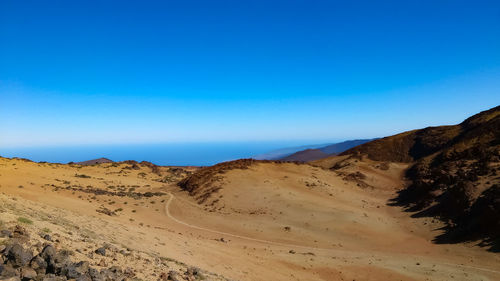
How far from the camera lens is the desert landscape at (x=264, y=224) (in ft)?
32.8

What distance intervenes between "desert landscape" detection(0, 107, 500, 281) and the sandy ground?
125 mm

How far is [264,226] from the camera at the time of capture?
25.5m

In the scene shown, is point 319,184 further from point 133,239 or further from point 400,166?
point 133,239

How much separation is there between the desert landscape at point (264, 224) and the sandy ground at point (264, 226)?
0.12 meters

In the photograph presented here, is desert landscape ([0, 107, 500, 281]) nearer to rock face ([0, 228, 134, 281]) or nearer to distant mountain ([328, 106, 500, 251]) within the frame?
rock face ([0, 228, 134, 281])

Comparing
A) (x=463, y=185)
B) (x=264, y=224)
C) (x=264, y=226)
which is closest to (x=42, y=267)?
(x=264, y=226)

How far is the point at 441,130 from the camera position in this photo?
60406 millimetres

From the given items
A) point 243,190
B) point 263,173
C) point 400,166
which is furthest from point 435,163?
point 243,190

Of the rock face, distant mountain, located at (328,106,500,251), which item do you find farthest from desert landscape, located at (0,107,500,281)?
distant mountain, located at (328,106,500,251)

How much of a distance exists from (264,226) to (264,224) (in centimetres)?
52

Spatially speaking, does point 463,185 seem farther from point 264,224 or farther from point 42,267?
point 42,267

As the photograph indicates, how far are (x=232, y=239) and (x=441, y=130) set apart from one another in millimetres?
57916

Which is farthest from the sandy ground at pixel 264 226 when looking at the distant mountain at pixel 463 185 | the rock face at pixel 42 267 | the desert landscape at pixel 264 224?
the distant mountain at pixel 463 185

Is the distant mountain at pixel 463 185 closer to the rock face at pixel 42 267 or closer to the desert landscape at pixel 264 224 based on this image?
the desert landscape at pixel 264 224
